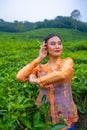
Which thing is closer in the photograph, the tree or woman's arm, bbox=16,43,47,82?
woman's arm, bbox=16,43,47,82

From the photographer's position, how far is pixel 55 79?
3.60 m

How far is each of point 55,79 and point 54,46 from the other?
0.39m

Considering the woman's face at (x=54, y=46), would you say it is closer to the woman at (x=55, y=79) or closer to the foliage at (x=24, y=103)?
the woman at (x=55, y=79)

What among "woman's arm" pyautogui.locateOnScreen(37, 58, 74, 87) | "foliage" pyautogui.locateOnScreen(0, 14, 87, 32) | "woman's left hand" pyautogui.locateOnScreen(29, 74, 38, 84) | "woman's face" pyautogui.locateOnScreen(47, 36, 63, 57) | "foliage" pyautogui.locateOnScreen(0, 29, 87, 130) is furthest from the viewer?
"foliage" pyautogui.locateOnScreen(0, 14, 87, 32)

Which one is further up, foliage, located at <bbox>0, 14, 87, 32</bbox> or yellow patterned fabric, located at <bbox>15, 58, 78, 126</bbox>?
yellow patterned fabric, located at <bbox>15, 58, 78, 126</bbox>

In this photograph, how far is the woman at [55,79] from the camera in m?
3.63

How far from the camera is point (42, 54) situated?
387cm

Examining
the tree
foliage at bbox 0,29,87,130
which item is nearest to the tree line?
the tree

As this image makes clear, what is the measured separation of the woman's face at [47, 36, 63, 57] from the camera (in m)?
3.83

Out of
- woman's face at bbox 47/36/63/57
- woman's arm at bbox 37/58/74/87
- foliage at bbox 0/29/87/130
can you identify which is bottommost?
foliage at bbox 0/29/87/130

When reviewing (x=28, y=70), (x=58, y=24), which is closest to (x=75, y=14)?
(x=58, y=24)

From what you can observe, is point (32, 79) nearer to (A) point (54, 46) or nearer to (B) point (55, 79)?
(B) point (55, 79)

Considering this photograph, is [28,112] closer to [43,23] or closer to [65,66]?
[65,66]

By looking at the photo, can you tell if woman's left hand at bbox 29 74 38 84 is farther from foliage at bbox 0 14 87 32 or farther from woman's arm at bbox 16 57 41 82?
foliage at bbox 0 14 87 32
